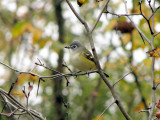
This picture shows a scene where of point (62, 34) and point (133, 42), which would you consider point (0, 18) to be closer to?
point (62, 34)

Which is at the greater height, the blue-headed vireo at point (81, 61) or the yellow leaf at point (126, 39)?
the yellow leaf at point (126, 39)

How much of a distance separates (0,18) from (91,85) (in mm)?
2856

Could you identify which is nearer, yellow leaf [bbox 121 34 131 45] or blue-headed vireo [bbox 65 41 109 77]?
blue-headed vireo [bbox 65 41 109 77]

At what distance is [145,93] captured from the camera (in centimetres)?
436

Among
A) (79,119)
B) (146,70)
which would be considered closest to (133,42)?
(146,70)

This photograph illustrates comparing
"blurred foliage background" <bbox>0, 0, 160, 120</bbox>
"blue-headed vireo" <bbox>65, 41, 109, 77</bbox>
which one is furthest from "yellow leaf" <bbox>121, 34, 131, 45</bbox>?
"blue-headed vireo" <bbox>65, 41, 109, 77</bbox>

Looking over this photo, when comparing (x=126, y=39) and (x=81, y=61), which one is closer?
(x=81, y=61)

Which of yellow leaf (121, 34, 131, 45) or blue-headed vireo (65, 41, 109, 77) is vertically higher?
yellow leaf (121, 34, 131, 45)

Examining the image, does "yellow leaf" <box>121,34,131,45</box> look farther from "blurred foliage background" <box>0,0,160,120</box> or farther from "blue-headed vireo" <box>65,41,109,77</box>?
"blue-headed vireo" <box>65,41,109,77</box>

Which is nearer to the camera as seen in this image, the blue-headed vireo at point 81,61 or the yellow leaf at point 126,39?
the blue-headed vireo at point 81,61

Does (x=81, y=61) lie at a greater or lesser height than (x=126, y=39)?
lesser

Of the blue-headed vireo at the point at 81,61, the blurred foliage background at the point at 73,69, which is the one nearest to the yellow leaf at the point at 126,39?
the blurred foliage background at the point at 73,69

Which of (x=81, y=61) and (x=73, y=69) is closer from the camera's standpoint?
(x=81, y=61)

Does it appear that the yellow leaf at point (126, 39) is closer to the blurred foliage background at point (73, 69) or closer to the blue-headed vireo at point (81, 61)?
the blurred foliage background at point (73, 69)
